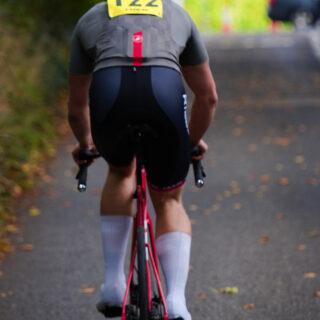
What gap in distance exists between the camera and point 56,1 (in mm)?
15328

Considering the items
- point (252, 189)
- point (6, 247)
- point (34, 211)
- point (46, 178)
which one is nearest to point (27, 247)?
point (6, 247)

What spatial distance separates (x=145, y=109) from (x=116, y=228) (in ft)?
2.77

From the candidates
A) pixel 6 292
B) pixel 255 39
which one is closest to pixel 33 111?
pixel 6 292

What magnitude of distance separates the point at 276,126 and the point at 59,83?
3.59m

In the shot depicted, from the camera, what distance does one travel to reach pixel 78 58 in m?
3.83

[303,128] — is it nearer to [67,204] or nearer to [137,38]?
[67,204]

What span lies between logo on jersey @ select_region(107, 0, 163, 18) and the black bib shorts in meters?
0.27

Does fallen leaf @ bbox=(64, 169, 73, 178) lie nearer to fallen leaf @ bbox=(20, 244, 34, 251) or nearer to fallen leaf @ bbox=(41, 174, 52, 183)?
fallen leaf @ bbox=(41, 174, 52, 183)

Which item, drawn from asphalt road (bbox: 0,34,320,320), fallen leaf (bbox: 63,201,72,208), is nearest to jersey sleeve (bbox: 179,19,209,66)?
asphalt road (bbox: 0,34,320,320)

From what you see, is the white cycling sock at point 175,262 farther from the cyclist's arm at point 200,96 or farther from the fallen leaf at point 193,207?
the fallen leaf at point 193,207

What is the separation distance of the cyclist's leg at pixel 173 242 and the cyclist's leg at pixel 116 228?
22 centimetres

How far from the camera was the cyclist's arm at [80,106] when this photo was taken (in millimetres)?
3939

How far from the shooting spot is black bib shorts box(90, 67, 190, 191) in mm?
3500

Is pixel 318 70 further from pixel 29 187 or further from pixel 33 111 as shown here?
pixel 29 187
